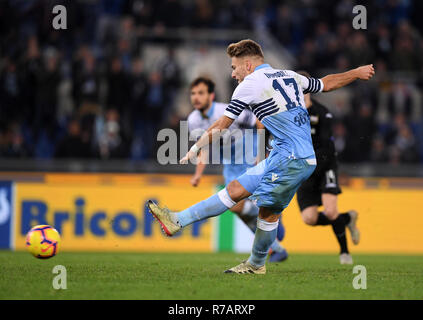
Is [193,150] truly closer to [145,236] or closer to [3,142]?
[145,236]

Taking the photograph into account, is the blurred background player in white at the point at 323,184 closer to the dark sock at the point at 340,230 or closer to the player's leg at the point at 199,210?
the dark sock at the point at 340,230

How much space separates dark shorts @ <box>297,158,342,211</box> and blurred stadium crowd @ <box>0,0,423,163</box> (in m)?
6.53

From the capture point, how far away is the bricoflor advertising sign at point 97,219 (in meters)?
14.0

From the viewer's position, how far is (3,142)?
15977 millimetres

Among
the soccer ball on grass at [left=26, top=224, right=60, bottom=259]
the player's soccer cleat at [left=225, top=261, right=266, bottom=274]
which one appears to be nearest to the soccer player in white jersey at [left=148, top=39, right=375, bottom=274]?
the player's soccer cleat at [left=225, top=261, right=266, bottom=274]

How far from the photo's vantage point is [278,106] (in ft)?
23.5

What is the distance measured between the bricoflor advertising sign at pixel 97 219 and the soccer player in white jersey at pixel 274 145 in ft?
22.0

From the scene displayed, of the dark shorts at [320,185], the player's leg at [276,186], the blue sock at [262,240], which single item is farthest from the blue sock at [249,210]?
the player's leg at [276,186]

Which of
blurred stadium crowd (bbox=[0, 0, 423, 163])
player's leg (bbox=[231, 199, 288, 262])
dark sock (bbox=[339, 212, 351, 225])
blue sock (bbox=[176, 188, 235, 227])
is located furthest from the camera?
blurred stadium crowd (bbox=[0, 0, 423, 163])

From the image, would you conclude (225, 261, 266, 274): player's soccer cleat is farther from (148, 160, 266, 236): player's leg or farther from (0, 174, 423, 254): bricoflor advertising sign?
Answer: (0, 174, 423, 254): bricoflor advertising sign

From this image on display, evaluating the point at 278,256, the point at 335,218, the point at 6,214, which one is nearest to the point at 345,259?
the point at 335,218

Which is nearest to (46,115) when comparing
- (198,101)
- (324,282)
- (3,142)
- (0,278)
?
(3,142)

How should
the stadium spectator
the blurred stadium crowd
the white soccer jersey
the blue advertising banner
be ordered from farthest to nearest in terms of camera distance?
the blurred stadium crowd, the stadium spectator, the blue advertising banner, the white soccer jersey

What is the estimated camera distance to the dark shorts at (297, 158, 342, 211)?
33.2ft
